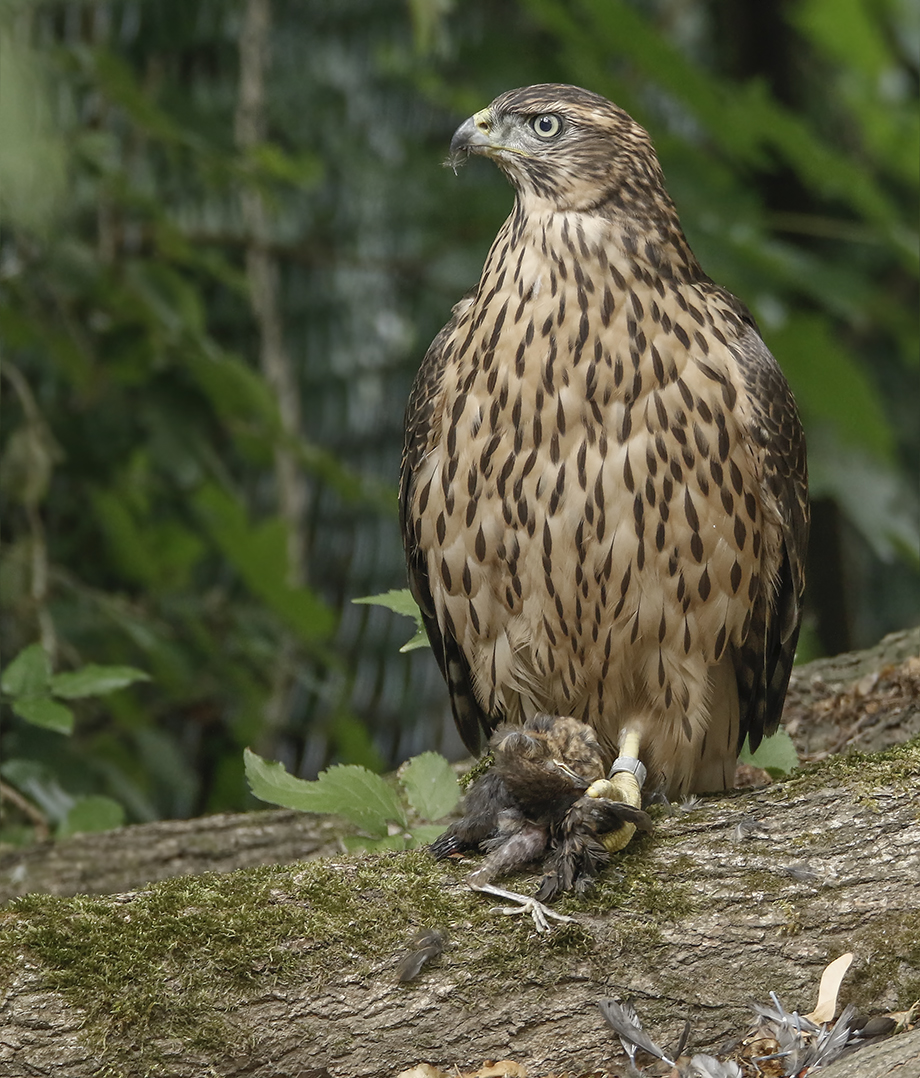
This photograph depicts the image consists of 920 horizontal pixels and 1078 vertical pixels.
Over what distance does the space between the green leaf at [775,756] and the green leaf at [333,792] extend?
111cm

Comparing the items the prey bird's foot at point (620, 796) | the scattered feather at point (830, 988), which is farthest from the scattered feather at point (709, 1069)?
the prey bird's foot at point (620, 796)

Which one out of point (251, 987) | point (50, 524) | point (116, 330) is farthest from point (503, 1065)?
point (50, 524)

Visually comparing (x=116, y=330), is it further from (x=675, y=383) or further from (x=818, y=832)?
(x=818, y=832)

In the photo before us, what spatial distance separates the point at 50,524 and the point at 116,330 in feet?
3.61

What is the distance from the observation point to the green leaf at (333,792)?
2.81 meters

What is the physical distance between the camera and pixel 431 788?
301 cm

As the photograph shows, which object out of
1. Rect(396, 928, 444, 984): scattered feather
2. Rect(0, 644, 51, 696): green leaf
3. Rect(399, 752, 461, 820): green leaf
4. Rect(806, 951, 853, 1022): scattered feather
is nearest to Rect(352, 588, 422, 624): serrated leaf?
Rect(399, 752, 461, 820): green leaf

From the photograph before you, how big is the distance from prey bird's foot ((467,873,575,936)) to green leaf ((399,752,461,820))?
18.2 inches

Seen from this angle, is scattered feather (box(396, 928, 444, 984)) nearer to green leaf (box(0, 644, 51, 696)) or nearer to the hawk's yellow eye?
green leaf (box(0, 644, 51, 696))

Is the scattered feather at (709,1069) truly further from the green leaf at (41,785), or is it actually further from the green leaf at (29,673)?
the green leaf at (41,785)

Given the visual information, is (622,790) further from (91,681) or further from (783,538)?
(91,681)

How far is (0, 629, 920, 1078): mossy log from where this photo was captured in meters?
2.20

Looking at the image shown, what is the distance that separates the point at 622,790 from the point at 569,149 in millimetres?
1629

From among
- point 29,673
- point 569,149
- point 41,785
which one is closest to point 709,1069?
point 29,673
